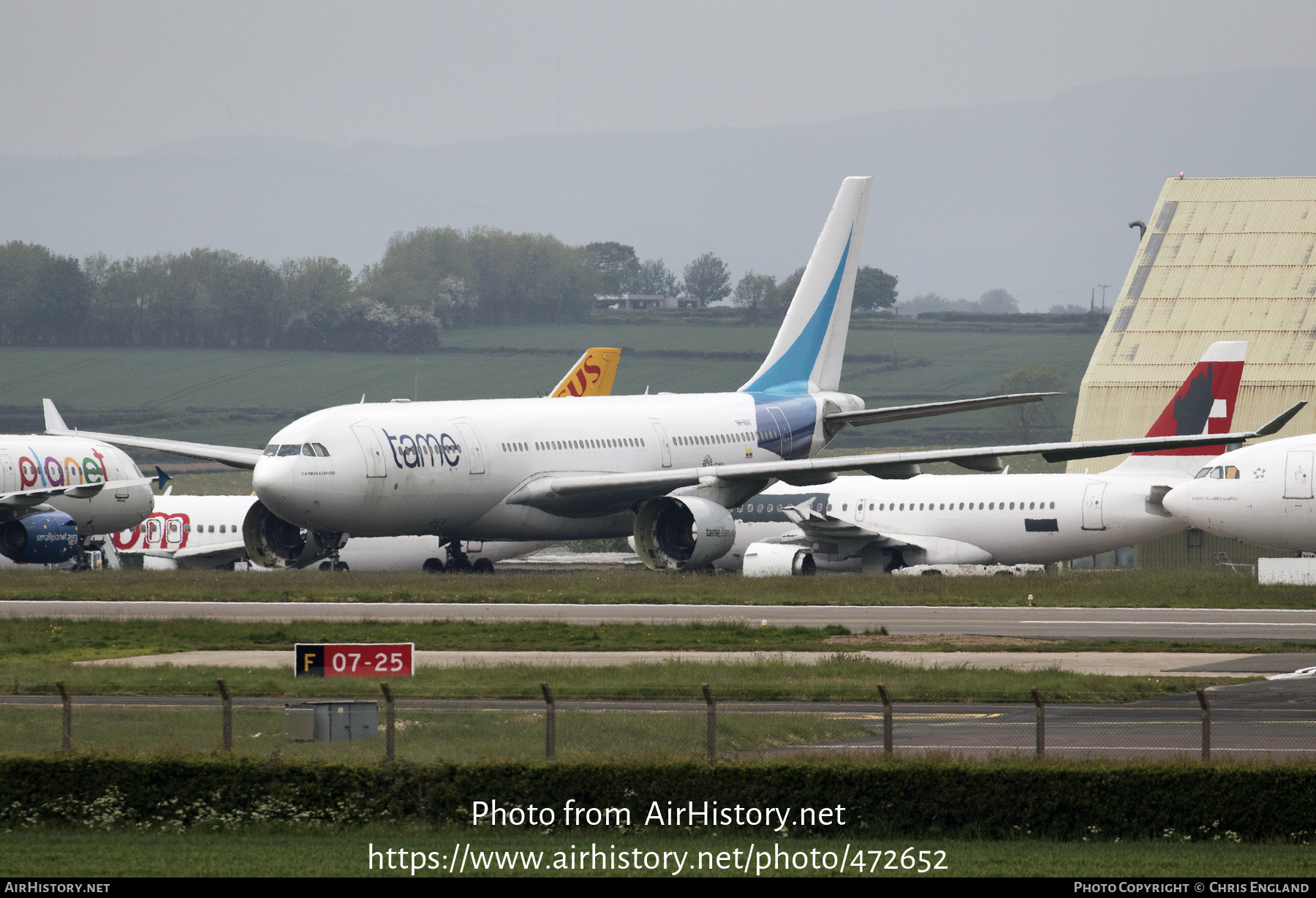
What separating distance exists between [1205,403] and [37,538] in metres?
36.3

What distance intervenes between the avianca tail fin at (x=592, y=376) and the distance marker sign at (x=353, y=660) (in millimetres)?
42642

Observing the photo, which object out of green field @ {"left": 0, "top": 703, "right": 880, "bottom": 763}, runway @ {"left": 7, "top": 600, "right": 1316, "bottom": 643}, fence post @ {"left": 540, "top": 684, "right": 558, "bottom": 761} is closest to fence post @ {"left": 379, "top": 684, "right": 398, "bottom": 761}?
green field @ {"left": 0, "top": 703, "right": 880, "bottom": 763}

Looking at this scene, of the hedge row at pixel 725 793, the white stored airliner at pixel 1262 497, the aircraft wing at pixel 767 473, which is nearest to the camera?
the hedge row at pixel 725 793

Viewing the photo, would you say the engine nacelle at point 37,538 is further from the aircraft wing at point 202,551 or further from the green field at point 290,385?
the green field at point 290,385

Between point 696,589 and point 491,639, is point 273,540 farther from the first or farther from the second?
point 491,639

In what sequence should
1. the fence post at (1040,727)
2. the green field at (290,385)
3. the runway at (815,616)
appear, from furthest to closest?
the green field at (290,385)
the runway at (815,616)
the fence post at (1040,727)

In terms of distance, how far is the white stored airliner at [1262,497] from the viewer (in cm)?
4116

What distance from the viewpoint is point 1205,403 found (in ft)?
179

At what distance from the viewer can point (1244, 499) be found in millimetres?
41719

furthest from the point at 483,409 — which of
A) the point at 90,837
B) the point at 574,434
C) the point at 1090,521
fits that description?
the point at 90,837

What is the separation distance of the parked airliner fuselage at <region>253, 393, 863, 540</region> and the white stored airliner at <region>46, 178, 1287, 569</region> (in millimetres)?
42

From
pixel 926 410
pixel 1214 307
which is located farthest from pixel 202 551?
pixel 1214 307

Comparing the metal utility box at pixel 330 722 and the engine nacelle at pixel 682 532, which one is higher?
the metal utility box at pixel 330 722

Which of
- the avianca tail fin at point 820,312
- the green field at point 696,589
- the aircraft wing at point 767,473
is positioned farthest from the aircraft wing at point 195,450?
the avianca tail fin at point 820,312
